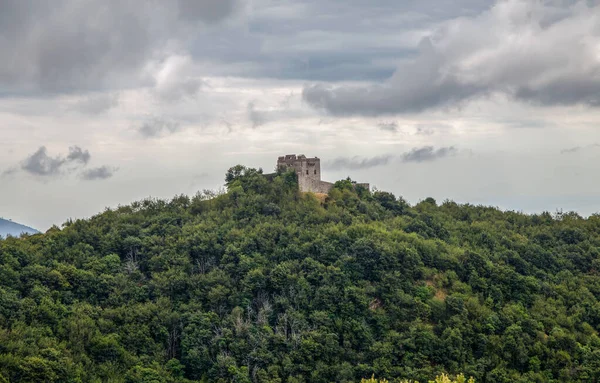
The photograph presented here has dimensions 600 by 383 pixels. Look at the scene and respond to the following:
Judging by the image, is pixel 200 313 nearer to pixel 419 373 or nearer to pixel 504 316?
pixel 419 373

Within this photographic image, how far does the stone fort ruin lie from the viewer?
75.4 m

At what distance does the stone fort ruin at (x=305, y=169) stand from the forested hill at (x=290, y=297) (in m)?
1.36

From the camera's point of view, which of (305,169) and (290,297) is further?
(305,169)

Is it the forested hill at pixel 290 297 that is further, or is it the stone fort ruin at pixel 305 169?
the stone fort ruin at pixel 305 169

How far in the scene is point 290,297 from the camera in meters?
62.7

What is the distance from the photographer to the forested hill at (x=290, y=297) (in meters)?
56.4

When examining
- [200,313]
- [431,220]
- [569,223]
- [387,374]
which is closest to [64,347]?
[200,313]

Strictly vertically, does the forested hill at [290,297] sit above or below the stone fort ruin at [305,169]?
below

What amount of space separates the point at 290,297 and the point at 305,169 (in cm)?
1659

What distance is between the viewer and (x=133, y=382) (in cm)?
5447

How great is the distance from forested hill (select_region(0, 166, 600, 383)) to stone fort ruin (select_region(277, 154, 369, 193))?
53.5 inches

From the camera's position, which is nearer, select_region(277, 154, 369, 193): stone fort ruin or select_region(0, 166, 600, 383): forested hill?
select_region(0, 166, 600, 383): forested hill

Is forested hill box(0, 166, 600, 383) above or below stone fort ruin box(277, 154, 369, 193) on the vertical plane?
below

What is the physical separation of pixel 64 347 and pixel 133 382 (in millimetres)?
5321
